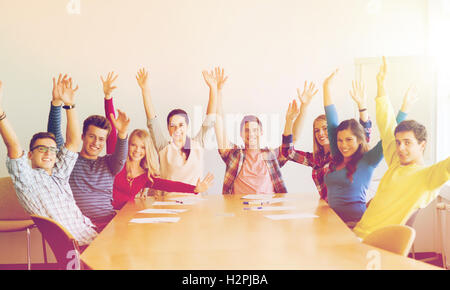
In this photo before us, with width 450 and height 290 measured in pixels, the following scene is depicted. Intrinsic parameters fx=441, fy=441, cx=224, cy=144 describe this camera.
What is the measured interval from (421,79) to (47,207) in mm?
Answer: 2654

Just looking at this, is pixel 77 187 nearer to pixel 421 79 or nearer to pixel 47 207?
pixel 47 207

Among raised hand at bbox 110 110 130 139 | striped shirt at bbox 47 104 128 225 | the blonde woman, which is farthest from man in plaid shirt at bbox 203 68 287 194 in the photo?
striped shirt at bbox 47 104 128 225

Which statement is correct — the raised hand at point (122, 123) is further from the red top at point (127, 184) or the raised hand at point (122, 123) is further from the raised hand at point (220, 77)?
the raised hand at point (220, 77)

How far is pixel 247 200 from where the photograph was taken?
10.7 feet

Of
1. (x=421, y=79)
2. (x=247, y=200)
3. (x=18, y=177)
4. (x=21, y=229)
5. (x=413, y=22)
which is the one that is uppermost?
(x=413, y=22)

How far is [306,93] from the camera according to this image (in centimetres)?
341

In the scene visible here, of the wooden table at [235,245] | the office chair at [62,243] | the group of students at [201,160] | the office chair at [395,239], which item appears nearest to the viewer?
the wooden table at [235,245]

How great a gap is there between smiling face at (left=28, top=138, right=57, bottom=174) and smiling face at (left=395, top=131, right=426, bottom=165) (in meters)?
2.24

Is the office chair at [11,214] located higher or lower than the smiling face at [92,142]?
lower

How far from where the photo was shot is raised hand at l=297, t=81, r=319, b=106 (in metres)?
3.39

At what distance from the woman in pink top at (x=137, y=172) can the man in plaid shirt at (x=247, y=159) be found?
231 mm

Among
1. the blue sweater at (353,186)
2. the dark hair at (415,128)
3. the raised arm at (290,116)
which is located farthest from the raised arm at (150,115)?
the dark hair at (415,128)

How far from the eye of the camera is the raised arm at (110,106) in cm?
338
